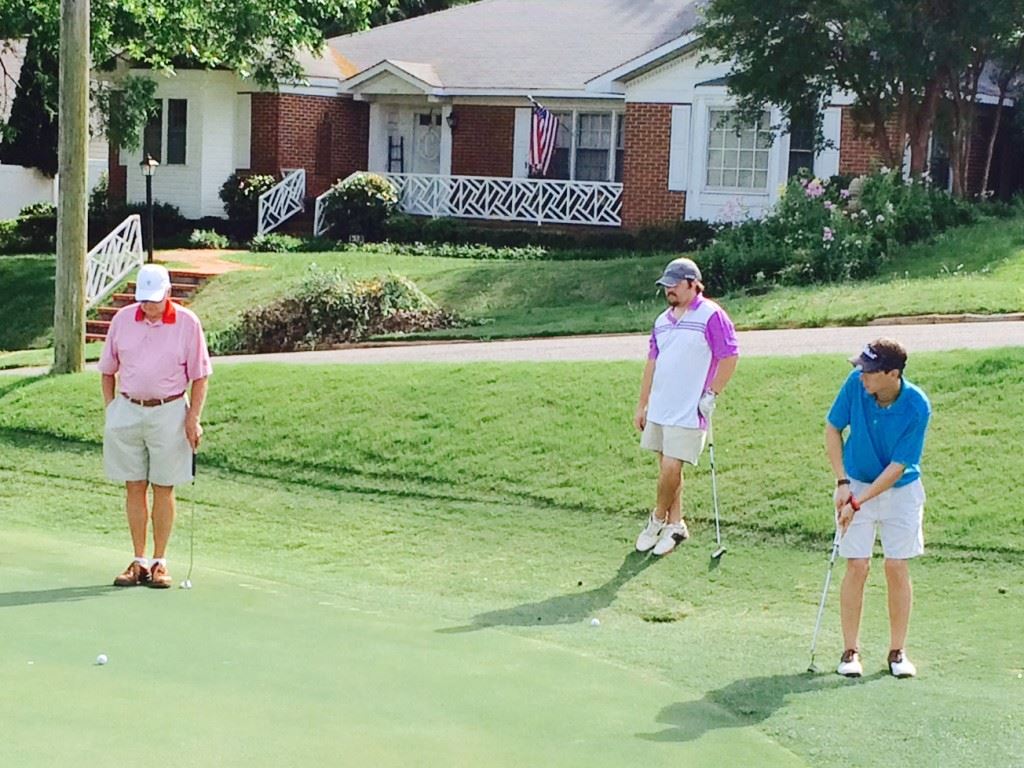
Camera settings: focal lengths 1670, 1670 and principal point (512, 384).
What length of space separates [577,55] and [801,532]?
22.8m

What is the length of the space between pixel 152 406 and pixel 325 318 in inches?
451

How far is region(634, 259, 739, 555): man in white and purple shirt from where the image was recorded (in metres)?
9.98

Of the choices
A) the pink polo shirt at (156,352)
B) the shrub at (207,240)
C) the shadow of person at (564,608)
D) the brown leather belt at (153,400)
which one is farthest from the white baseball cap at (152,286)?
the shrub at (207,240)

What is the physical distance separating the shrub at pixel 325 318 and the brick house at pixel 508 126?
9296mm

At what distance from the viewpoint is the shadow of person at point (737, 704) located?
255 inches

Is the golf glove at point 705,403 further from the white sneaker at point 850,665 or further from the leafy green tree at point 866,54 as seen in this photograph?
the leafy green tree at point 866,54

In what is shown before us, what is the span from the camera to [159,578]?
29.3 feet

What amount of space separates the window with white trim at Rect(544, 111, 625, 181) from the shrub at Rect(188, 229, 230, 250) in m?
6.25

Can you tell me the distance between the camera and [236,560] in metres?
10.7

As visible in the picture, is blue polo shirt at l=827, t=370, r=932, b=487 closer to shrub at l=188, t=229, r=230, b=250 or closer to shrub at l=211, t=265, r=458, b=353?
shrub at l=211, t=265, r=458, b=353

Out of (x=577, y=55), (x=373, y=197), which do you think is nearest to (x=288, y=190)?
(x=373, y=197)

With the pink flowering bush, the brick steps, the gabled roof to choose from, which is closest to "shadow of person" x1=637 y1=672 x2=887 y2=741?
the pink flowering bush

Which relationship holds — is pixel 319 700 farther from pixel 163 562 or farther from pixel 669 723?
pixel 163 562

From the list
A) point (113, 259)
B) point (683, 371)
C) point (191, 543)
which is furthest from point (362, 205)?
point (683, 371)
